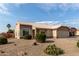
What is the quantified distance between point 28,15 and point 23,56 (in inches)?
24.6

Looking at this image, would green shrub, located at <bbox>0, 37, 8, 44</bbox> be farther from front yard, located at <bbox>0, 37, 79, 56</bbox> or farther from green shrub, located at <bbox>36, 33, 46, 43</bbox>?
green shrub, located at <bbox>36, 33, 46, 43</bbox>

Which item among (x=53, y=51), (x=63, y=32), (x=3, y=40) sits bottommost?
(x=53, y=51)

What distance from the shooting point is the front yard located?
6.84 meters

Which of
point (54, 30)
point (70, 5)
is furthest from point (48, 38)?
point (70, 5)

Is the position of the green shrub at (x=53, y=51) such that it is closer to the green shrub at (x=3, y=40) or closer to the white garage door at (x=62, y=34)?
the white garage door at (x=62, y=34)

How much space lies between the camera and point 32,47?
6.88 m

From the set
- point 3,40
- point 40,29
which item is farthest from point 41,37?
point 3,40

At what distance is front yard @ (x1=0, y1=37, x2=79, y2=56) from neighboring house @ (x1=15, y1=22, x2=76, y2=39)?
8 cm

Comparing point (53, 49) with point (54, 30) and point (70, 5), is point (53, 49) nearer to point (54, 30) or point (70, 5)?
point (54, 30)

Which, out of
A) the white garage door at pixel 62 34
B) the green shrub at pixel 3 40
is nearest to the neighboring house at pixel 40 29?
the white garage door at pixel 62 34

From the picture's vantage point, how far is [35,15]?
22.6 ft

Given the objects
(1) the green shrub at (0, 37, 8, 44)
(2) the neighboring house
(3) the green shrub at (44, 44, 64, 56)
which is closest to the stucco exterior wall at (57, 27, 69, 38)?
(2) the neighboring house

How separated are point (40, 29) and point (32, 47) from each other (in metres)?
0.30

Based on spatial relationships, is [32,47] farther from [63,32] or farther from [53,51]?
[63,32]
